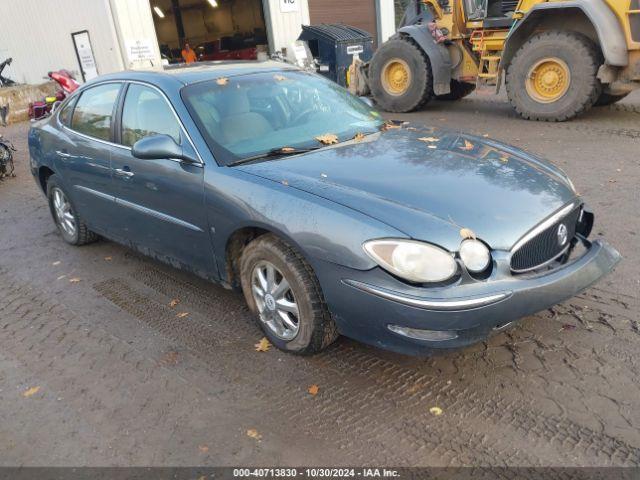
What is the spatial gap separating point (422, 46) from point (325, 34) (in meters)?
3.82

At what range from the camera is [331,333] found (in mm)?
3061

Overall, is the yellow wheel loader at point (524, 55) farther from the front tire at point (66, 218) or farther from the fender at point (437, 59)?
the front tire at point (66, 218)

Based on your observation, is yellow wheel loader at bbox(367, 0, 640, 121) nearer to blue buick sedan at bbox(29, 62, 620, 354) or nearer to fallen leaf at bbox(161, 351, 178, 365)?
A: blue buick sedan at bbox(29, 62, 620, 354)

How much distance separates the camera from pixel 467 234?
8.51 ft

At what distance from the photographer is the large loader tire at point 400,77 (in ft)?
33.8

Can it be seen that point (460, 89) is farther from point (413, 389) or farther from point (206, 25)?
point (206, 25)

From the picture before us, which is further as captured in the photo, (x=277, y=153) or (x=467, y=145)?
(x=467, y=145)

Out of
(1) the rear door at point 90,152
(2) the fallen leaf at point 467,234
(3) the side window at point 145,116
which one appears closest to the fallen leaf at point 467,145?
(2) the fallen leaf at point 467,234

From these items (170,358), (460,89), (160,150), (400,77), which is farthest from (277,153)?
(460,89)

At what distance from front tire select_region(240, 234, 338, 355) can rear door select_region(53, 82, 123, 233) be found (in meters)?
1.72

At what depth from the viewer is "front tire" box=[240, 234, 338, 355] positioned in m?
2.96

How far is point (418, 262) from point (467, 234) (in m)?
0.29

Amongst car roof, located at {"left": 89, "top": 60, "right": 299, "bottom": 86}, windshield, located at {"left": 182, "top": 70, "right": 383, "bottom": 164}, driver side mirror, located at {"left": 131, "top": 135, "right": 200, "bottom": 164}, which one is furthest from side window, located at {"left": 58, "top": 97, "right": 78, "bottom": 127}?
driver side mirror, located at {"left": 131, "top": 135, "right": 200, "bottom": 164}

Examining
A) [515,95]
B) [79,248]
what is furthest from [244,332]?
[515,95]
